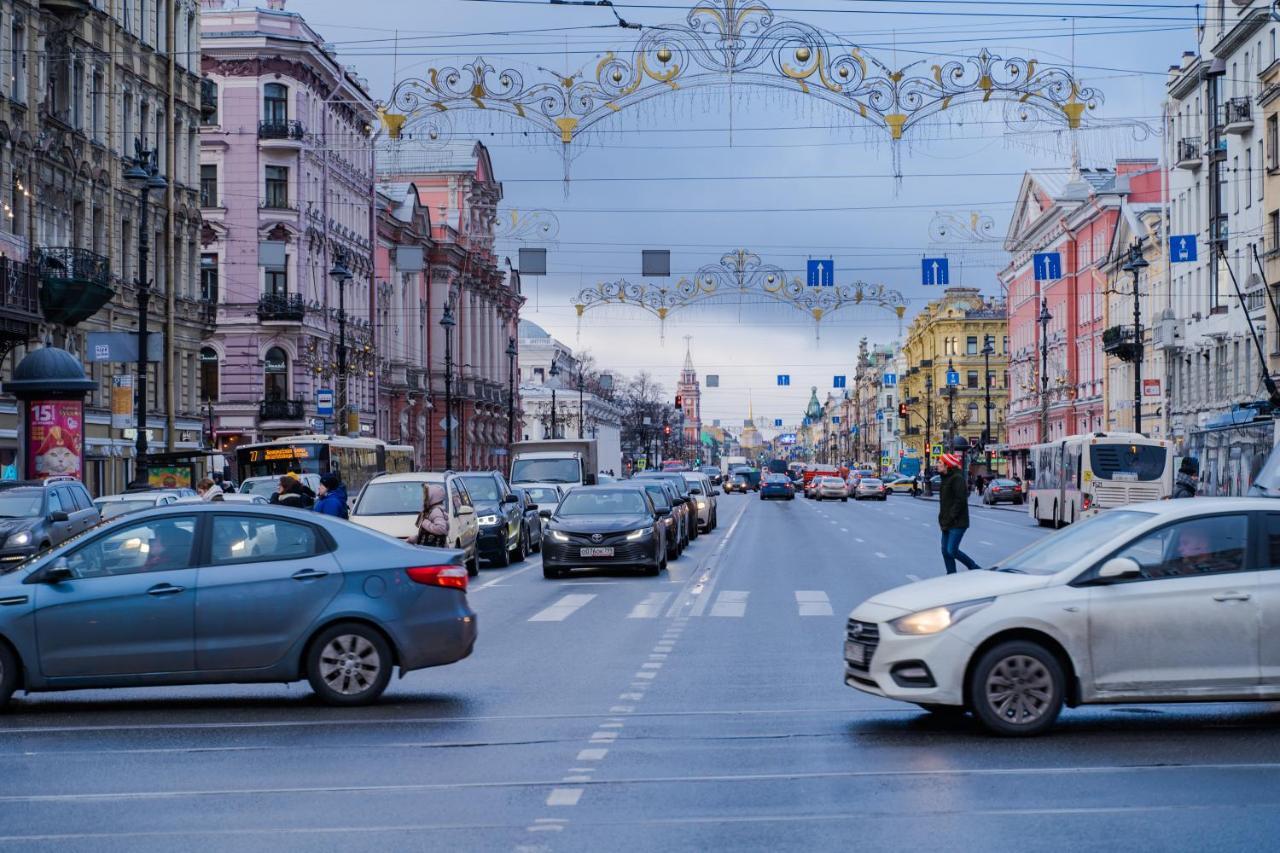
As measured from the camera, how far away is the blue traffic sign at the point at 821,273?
1732 inches

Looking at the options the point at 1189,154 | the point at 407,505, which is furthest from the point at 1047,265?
the point at 407,505

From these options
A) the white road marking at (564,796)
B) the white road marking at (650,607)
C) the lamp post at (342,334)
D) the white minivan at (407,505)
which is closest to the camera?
the white road marking at (564,796)

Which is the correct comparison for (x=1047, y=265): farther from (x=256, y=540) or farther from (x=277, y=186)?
(x=256, y=540)

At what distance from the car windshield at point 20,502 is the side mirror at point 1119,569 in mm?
19113

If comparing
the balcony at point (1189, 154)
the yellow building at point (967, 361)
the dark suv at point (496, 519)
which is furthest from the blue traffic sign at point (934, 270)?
the yellow building at point (967, 361)

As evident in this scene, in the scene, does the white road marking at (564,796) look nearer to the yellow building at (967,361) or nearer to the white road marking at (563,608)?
the white road marking at (563,608)

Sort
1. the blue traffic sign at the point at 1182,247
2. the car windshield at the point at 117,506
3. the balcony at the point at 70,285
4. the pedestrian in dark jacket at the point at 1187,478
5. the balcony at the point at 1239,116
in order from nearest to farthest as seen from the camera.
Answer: the pedestrian in dark jacket at the point at 1187,478, the car windshield at the point at 117,506, the balcony at the point at 70,285, the blue traffic sign at the point at 1182,247, the balcony at the point at 1239,116

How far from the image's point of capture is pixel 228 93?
240ft

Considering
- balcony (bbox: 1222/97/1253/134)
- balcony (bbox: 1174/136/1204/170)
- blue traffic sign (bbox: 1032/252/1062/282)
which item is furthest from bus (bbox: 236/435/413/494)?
balcony (bbox: 1174/136/1204/170)

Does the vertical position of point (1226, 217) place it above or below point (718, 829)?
above

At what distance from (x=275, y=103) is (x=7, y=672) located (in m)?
64.3

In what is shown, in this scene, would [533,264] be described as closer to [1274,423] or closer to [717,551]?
[717,551]

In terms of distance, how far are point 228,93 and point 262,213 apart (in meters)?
5.09

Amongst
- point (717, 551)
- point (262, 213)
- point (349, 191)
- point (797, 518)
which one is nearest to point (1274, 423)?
point (717, 551)
